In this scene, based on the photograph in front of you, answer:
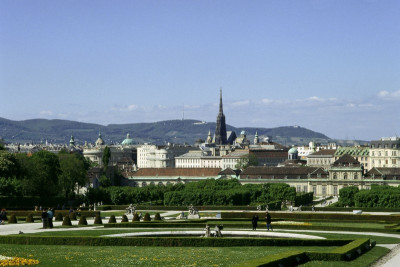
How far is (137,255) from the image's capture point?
3884 cm

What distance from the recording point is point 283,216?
73000mm

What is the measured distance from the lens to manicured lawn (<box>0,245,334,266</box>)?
1426 inches

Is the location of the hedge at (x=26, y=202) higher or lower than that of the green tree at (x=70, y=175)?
lower

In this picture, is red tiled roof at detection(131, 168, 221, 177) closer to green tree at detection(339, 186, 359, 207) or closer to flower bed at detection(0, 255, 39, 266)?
green tree at detection(339, 186, 359, 207)

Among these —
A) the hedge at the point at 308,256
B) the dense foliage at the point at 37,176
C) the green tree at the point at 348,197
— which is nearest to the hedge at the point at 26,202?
the dense foliage at the point at 37,176

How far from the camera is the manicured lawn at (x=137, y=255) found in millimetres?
36219

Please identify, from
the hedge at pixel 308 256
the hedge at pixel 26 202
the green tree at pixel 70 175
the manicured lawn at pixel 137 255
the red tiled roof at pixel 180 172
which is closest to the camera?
the hedge at pixel 308 256

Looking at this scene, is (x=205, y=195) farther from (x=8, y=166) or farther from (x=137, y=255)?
(x=137, y=255)

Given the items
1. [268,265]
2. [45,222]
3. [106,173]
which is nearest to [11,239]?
[45,222]

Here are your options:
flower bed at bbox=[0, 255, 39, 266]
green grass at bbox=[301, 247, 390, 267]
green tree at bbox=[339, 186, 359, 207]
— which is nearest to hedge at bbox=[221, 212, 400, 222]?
green grass at bbox=[301, 247, 390, 267]

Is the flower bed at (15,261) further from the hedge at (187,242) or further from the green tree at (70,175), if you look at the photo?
the green tree at (70,175)

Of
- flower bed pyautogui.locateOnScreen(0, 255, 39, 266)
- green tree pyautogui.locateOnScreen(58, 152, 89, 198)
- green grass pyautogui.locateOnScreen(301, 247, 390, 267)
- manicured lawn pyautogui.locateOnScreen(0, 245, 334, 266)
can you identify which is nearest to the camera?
flower bed pyautogui.locateOnScreen(0, 255, 39, 266)

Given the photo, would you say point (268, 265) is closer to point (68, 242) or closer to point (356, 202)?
point (68, 242)

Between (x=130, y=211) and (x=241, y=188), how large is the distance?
113ft
